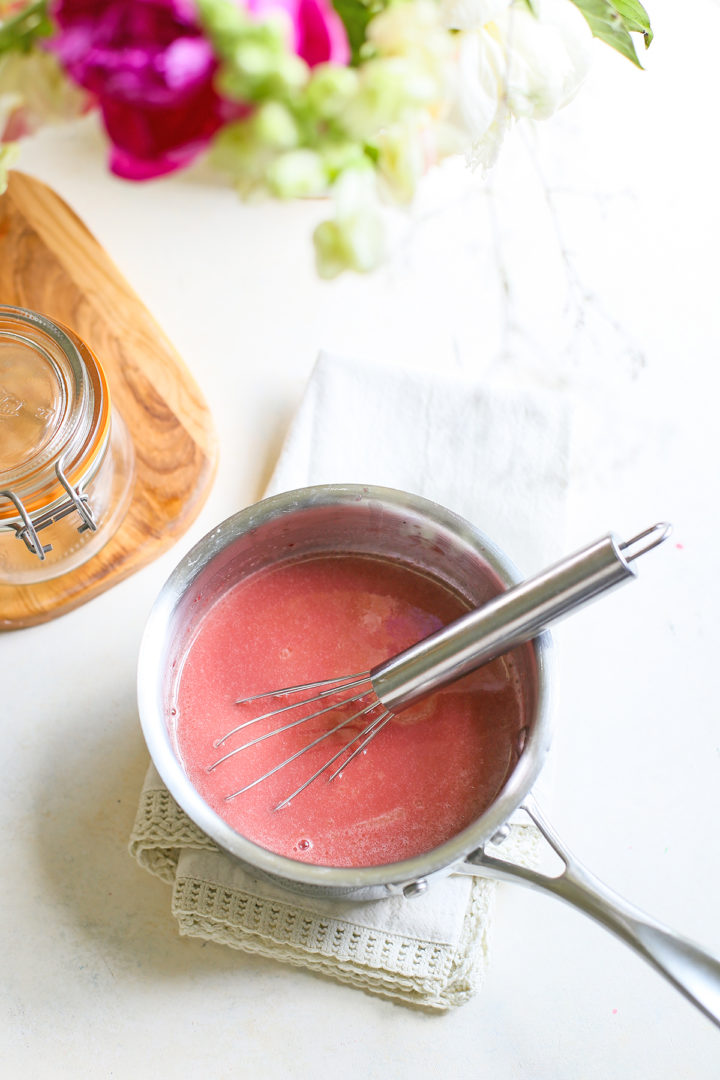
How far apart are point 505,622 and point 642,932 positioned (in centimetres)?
17

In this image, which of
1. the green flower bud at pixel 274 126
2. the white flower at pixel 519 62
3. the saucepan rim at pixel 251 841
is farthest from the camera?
Answer: the saucepan rim at pixel 251 841

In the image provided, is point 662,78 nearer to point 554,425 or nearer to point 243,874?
point 554,425

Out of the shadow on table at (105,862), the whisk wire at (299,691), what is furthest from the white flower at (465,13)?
the shadow on table at (105,862)

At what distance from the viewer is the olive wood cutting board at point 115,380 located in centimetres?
65

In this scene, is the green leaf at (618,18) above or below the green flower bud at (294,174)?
below

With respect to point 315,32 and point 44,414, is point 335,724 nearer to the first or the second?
point 44,414

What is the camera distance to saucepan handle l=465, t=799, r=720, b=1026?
1.56 ft

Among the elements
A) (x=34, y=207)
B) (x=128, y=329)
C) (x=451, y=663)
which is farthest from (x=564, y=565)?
(x=34, y=207)

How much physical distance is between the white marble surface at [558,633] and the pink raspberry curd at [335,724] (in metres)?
0.11

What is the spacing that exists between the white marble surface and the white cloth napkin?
4 centimetres

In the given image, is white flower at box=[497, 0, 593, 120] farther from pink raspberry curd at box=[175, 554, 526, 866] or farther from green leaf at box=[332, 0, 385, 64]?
pink raspberry curd at box=[175, 554, 526, 866]

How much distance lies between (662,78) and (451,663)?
1.86 ft

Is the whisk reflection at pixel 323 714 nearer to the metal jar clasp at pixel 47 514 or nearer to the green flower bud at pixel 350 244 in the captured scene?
the metal jar clasp at pixel 47 514

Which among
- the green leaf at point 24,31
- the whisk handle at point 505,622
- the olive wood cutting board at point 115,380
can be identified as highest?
the green leaf at point 24,31
